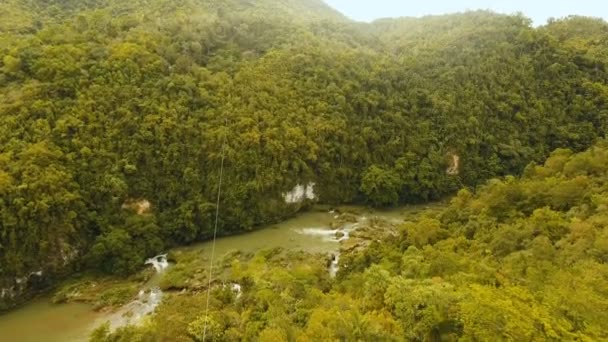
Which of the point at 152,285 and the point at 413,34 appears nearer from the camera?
the point at 152,285

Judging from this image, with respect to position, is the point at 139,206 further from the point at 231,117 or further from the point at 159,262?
the point at 231,117

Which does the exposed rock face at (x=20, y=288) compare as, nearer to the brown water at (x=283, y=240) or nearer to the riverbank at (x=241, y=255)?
the riverbank at (x=241, y=255)

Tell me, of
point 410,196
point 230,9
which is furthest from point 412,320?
point 230,9

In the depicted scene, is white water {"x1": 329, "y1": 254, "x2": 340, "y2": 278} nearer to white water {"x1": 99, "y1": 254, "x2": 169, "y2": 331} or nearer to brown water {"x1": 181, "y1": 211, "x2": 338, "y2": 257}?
brown water {"x1": 181, "y1": 211, "x2": 338, "y2": 257}

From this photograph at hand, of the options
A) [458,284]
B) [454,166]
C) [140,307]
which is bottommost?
[140,307]

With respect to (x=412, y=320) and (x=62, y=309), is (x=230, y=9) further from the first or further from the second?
(x=412, y=320)

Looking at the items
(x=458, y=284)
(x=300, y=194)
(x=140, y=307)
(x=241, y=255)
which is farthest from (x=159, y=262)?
(x=458, y=284)
